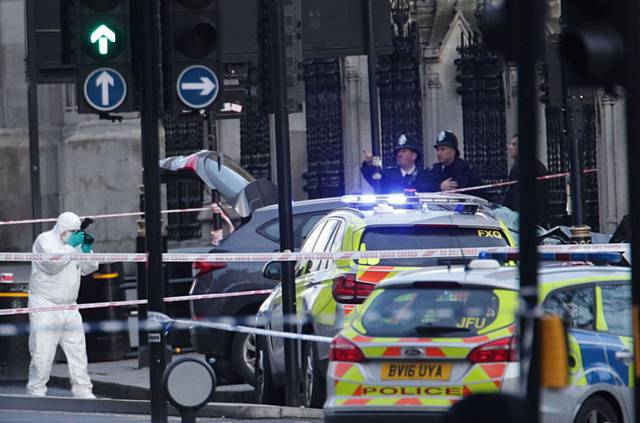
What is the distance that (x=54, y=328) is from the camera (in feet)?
59.8

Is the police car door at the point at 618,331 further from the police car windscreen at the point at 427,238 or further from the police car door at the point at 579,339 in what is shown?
the police car windscreen at the point at 427,238

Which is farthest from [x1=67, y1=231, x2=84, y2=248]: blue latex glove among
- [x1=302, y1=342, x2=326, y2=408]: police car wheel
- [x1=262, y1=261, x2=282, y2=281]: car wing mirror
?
[x1=302, y1=342, x2=326, y2=408]: police car wheel

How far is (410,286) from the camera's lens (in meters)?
11.9

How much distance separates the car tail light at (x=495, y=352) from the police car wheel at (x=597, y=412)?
496 millimetres

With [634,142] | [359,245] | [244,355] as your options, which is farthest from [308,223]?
[634,142]

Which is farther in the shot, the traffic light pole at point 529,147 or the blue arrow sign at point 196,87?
the blue arrow sign at point 196,87

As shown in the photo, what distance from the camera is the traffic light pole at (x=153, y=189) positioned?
1241 cm

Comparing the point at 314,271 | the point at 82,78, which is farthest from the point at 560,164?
the point at 82,78

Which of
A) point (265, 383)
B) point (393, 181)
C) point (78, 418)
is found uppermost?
point (393, 181)

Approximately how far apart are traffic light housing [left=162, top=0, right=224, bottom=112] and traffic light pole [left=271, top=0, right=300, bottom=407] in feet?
8.65

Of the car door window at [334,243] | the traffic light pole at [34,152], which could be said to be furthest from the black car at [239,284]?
the traffic light pole at [34,152]

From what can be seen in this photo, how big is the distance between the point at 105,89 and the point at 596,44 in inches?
216

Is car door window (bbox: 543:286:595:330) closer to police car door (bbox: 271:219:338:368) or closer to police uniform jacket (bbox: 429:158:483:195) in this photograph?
police car door (bbox: 271:219:338:368)

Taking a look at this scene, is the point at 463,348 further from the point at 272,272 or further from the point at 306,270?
the point at 272,272
